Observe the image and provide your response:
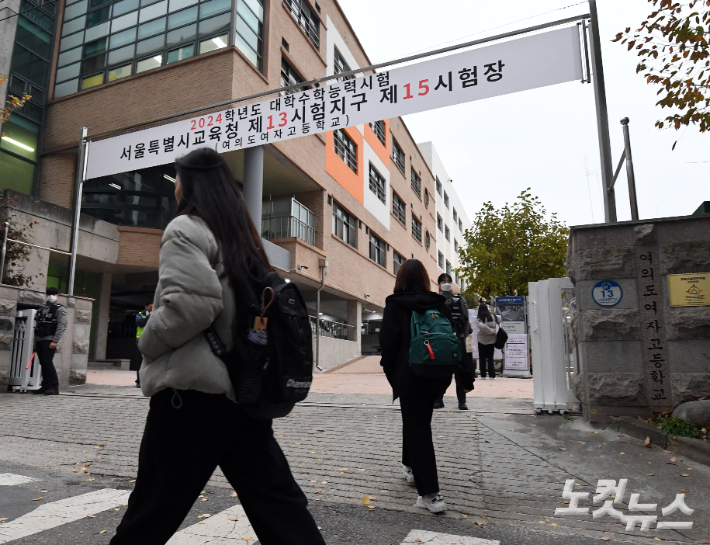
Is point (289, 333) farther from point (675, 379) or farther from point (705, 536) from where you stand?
point (675, 379)

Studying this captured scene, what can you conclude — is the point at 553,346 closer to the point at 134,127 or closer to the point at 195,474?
the point at 195,474

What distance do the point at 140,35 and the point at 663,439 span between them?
65.9 feet

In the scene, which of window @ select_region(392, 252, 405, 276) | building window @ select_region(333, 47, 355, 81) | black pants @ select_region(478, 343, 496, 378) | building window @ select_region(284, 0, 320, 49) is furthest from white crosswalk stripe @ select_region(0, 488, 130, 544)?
window @ select_region(392, 252, 405, 276)

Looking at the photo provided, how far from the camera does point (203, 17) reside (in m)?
18.4

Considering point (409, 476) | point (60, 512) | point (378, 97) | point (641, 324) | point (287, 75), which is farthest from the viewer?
point (287, 75)

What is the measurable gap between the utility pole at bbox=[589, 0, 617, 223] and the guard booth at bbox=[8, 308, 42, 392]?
32.5 feet

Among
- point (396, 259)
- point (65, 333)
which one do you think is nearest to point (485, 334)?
point (65, 333)

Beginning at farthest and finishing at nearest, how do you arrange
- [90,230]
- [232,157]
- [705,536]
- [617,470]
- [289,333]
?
[232,157]
[90,230]
[617,470]
[705,536]
[289,333]

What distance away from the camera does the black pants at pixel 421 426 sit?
3928 millimetres

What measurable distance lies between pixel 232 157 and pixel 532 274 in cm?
1515

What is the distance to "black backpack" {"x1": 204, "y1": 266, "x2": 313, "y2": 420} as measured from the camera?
6.72 ft

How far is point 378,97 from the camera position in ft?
31.3

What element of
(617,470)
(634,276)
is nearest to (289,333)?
(617,470)

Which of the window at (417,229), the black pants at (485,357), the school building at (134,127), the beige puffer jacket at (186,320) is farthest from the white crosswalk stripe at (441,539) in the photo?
the window at (417,229)
